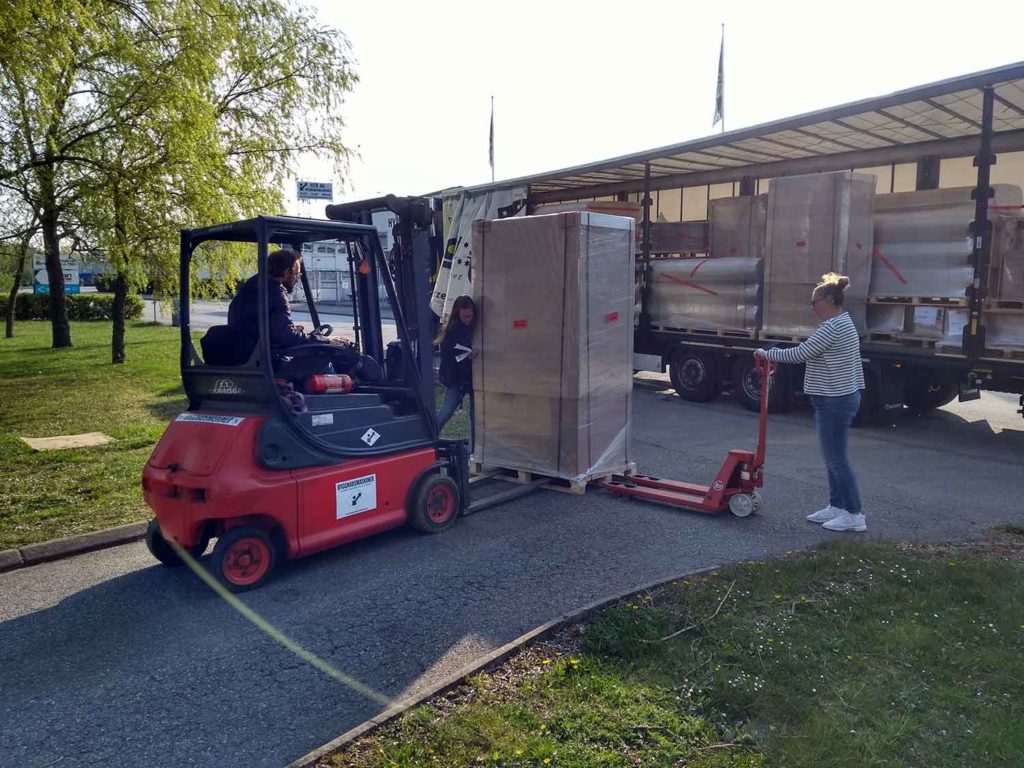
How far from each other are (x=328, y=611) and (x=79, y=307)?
32487 mm

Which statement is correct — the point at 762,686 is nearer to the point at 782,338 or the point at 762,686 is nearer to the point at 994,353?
the point at 994,353

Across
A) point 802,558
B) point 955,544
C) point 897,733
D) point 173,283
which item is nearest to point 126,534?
point 802,558

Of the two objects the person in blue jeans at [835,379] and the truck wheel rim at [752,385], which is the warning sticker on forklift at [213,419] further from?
the truck wheel rim at [752,385]

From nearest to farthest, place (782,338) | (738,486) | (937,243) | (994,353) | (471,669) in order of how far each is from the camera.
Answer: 1. (471,669)
2. (738,486)
3. (994,353)
4. (937,243)
5. (782,338)

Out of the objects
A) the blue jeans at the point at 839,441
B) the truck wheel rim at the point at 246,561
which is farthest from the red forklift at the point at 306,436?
the blue jeans at the point at 839,441

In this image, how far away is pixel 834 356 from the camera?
622 cm

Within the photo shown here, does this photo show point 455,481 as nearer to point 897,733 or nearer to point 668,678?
point 668,678

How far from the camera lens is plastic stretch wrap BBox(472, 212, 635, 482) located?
695 cm

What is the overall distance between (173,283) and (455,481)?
9556 mm

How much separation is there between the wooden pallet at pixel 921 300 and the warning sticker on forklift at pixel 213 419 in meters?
8.41

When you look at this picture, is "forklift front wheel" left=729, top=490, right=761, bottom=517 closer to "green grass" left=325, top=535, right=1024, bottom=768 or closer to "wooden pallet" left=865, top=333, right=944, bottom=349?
"green grass" left=325, top=535, right=1024, bottom=768

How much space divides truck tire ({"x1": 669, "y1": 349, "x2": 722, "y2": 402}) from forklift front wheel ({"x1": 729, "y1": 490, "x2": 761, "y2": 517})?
21.4 feet

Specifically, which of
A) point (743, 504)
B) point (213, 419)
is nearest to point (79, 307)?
point (213, 419)

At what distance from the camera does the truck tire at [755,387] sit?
11.9 m
